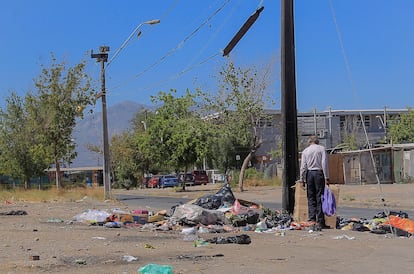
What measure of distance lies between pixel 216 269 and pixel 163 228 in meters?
5.25

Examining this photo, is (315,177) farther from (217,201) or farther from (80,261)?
(80,261)

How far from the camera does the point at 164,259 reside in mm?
8031

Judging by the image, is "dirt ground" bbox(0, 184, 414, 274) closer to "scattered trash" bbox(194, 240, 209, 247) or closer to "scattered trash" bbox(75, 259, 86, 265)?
"scattered trash" bbox(75, 259, 86, 265)

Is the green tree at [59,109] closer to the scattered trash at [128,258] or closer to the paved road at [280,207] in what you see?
the paved road at [280,207]

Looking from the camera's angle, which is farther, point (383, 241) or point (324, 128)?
point (324, 128)

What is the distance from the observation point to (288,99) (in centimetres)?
1444

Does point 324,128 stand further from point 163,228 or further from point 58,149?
point 163,228

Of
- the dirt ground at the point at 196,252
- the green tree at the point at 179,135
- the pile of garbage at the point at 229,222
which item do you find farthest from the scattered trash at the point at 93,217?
the green tree at the point at 179,135

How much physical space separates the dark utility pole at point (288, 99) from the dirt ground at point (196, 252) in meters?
2.71

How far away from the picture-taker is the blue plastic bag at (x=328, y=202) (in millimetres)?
12109

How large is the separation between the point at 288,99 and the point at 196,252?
21.7 ft

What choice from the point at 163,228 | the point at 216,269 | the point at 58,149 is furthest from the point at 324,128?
the point at 216,269

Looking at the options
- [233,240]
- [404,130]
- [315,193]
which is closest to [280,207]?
[315,193]

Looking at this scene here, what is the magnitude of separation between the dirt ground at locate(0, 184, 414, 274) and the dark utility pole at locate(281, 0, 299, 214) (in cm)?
271
